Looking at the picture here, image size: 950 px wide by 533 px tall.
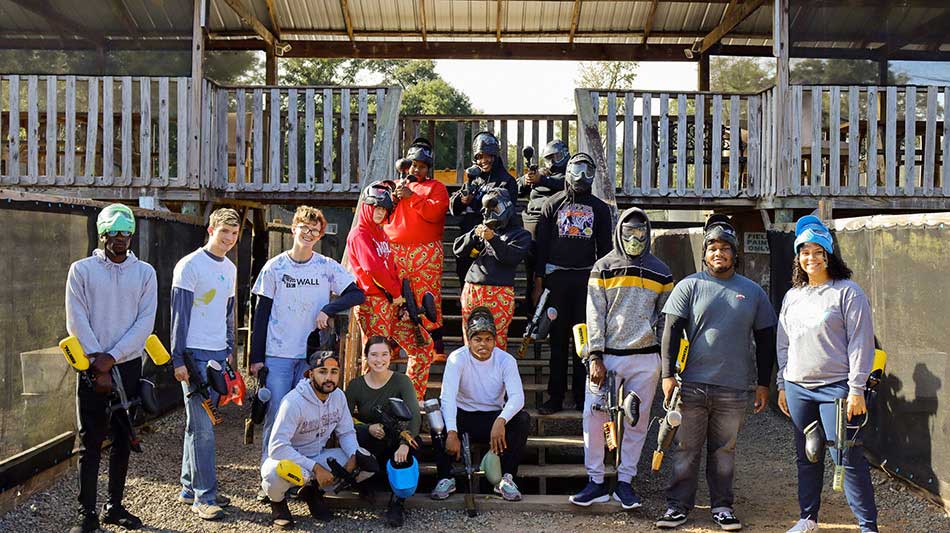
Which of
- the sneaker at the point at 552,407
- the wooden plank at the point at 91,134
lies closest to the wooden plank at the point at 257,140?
the wooden plank at the point at 91,134

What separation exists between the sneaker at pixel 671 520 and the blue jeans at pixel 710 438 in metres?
0.03

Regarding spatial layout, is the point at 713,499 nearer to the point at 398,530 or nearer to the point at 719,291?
the point at 719,291

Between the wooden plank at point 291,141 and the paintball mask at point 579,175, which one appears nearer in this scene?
the paintball mask at point 579,175

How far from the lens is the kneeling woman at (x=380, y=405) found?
18.3 ft

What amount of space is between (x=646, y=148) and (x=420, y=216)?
12.9ft

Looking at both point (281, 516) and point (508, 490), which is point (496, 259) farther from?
point (281, 516)

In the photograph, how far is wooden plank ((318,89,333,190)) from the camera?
960 cm

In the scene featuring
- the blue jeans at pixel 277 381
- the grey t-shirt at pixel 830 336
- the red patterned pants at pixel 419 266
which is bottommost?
the blue jeans at pixel 277 381

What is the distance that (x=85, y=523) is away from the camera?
16.0 ft

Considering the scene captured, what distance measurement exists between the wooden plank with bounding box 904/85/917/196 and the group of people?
478 cm

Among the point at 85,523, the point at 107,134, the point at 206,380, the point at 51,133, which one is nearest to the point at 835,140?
the point at 206,380

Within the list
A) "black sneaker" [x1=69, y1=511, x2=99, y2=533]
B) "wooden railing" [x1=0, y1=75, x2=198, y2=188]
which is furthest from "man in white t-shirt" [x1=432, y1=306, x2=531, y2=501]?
"wooden railing" [x1=0, y1=75, x2=198, y2=188]

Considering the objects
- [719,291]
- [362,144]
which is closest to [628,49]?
[362,144]

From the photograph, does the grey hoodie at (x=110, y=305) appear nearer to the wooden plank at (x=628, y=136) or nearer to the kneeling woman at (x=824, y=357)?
the kneeling woman at (x=824, y=357)
